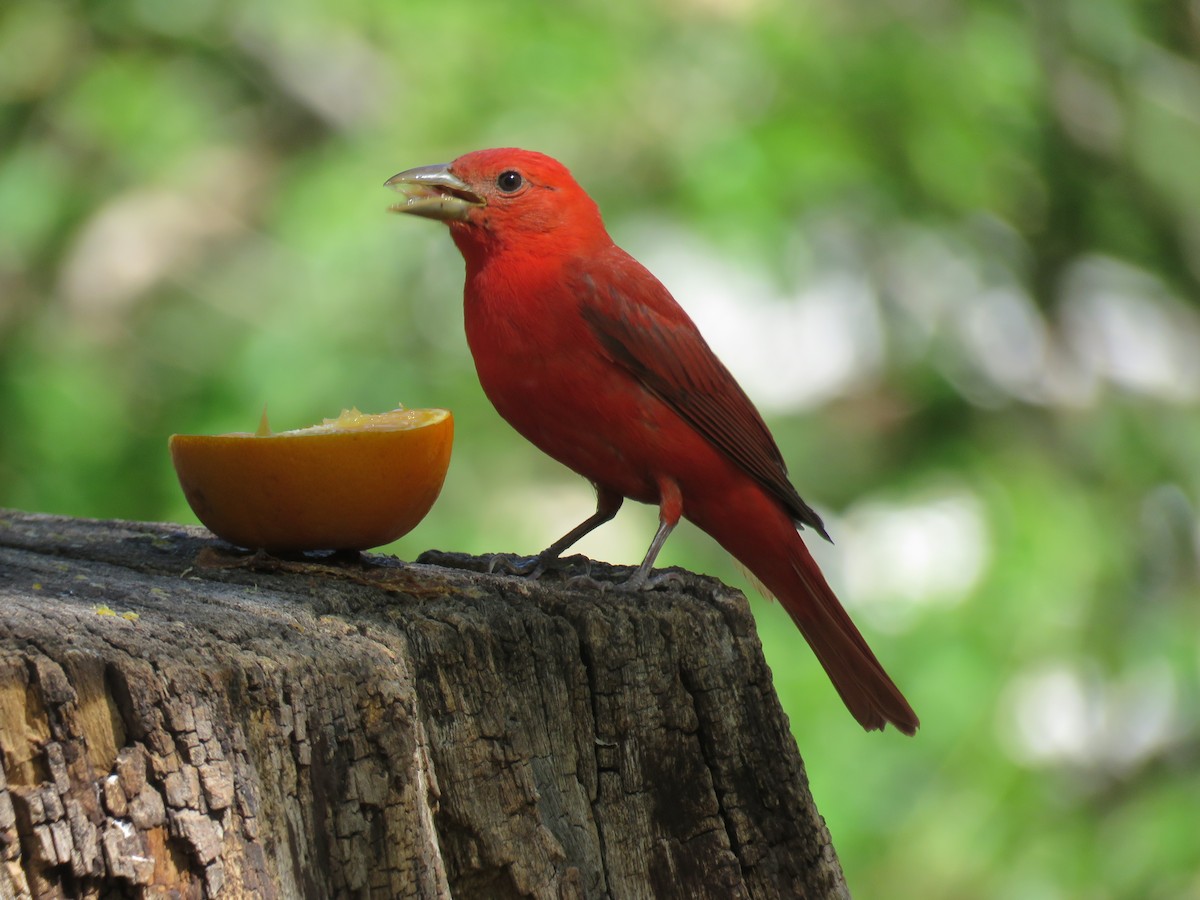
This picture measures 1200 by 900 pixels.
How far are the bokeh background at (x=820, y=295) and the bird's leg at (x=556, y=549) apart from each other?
1.53 metres

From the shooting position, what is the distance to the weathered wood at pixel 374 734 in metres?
1.83

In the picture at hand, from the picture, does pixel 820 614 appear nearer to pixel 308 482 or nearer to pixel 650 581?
pixel 650 581

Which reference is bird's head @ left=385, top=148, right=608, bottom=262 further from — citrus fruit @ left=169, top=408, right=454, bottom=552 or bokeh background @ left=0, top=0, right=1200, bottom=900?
bokeh background @ left=0, top=0, right=1200, bottom=900

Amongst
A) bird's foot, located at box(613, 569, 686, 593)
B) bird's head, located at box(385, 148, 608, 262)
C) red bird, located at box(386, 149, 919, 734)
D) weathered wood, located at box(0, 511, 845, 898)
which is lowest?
weathered wood, located at box(0, 511, 845, 898)

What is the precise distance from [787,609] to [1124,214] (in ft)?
9.79

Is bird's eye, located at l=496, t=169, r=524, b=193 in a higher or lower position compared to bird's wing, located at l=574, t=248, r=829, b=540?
higher

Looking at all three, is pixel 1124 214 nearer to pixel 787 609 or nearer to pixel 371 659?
pixel 787 609

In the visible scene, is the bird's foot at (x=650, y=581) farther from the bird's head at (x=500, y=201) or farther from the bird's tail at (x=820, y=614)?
the bird's head at (x=500, y=201)

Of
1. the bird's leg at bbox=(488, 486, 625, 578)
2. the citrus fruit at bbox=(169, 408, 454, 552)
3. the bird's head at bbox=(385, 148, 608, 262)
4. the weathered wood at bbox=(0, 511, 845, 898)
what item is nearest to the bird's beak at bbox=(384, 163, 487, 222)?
the bird's head at bbox=(385, 148, 608, 262)

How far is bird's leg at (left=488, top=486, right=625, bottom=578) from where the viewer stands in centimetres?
308

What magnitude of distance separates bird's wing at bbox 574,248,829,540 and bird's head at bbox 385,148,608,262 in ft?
0.54

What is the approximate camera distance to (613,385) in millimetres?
3230

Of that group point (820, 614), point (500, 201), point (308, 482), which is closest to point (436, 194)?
point (500, 201)

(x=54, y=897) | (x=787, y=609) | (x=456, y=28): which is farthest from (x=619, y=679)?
→ (x=456, y=28)
